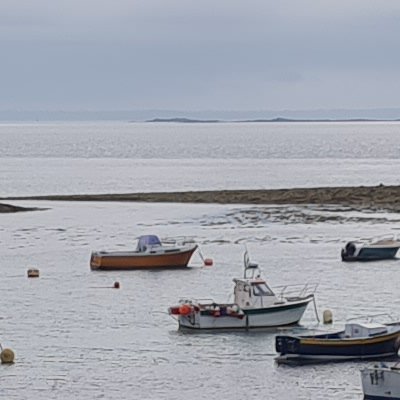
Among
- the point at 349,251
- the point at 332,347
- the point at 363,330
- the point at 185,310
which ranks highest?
the point at 349,251

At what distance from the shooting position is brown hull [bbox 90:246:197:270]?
208 feet

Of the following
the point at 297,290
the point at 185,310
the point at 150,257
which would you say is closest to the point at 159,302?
the point at 297,290

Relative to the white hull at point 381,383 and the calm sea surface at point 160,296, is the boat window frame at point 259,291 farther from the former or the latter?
the white hull at point 381,383

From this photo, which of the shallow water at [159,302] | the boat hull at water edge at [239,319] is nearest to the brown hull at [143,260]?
the shallow water at [159,302]

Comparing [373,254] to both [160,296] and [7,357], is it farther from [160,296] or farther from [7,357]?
[7,357]

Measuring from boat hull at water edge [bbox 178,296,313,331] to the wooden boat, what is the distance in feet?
57.3

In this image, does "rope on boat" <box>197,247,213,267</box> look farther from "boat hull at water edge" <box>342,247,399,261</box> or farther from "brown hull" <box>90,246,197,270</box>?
"boat hull at water edge" <box>342,247,399,261</box>

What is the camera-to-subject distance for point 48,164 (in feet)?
Result: 643

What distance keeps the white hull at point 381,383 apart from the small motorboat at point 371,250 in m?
30.2

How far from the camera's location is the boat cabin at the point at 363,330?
40625 mm

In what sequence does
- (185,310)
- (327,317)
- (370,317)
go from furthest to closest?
(370,317) < (327,317) < (185,310)

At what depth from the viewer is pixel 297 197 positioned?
98500mm

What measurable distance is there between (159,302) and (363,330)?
14.1 meters

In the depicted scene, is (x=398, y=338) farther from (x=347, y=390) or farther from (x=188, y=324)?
(x=188, y=324)
